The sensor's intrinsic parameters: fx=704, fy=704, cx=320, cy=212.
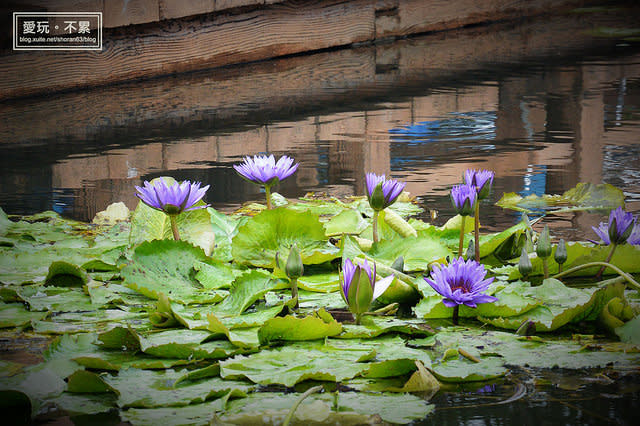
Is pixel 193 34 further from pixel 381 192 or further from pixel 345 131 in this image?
pixel 381 192

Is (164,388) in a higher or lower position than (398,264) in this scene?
lower

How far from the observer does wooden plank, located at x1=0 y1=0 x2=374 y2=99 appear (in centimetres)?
380

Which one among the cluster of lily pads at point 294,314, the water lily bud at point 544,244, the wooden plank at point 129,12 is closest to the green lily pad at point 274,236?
the cluster of lily pads at point 294,314

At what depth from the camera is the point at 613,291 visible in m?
1.05

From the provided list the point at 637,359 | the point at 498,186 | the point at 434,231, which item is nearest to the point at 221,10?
the point at 498,186

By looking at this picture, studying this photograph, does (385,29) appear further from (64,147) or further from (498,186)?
(498,186)

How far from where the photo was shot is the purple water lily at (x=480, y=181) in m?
1.30

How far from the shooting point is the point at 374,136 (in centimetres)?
281

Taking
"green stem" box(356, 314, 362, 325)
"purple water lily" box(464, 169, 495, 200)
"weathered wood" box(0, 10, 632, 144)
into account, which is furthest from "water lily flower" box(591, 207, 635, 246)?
"weathered wood" box(0, 10, 632, 144)

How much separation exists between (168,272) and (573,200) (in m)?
1.09

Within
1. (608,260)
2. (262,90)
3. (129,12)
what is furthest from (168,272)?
(129,12)

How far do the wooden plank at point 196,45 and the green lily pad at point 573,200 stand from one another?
2.81 m

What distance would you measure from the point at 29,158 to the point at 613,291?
2.20 m

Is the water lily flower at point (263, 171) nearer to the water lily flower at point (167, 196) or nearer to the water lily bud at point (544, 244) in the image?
the water lily flower at point (167, 196)
